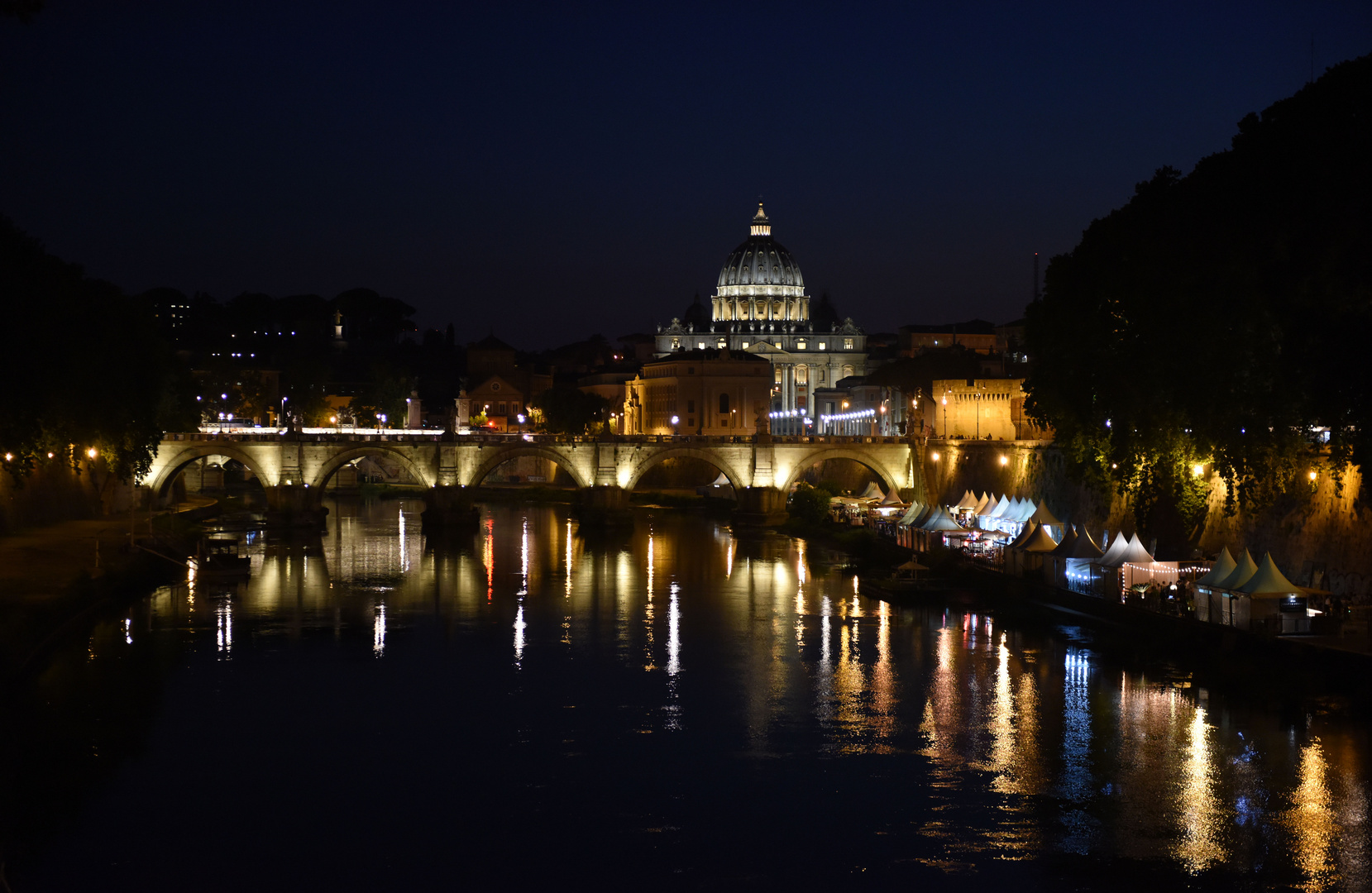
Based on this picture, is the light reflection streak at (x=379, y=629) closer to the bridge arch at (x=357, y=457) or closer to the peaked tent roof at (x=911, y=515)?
the peaked tent roof at (x=911, y=515)

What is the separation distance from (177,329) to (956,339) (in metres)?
52.5

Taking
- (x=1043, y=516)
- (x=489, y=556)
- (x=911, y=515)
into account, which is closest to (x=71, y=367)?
(x=489, y=556)

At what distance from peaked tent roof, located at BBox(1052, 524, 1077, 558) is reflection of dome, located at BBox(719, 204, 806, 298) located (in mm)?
93141

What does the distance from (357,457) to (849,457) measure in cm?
1644

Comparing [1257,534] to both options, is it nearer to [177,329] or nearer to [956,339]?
[956,339]

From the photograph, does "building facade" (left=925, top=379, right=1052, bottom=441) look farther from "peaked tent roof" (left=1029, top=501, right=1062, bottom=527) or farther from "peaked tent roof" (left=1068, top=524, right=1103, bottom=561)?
"peaked tent roof" (left=1068, top=524, right=1103, bottom=561)

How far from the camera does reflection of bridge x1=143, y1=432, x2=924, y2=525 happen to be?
46.6 m

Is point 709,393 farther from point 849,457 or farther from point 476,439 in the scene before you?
point 476,439

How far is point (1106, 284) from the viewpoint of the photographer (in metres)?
26.4

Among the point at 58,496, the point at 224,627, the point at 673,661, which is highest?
the point at 58,496

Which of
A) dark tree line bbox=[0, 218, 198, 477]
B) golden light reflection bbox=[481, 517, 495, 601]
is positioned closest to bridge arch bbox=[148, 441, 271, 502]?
dark tree line bbox=[0, 218, 198, 477]

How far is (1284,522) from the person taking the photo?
24.2 metres

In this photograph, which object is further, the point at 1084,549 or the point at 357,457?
the point at 357,457

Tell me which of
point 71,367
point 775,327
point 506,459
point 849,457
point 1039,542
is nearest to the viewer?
point 71,367
